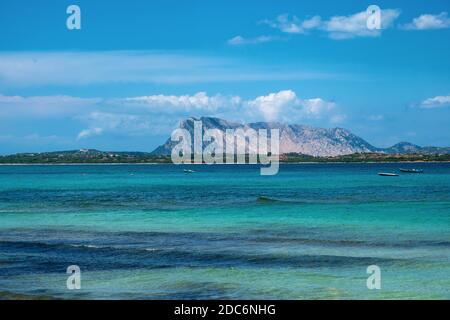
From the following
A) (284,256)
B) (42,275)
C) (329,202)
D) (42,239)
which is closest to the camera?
(42,275)

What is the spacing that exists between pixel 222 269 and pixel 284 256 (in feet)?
12.4

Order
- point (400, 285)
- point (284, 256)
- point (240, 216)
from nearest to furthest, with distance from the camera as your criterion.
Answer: point (400, 285)
point (284, 256)
point (240, 216)

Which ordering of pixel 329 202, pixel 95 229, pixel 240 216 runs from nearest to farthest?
1. pixel 95 229
2. pixel 240 216
3. pixel 329 202

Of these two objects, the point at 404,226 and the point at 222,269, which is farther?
the point at 404,226

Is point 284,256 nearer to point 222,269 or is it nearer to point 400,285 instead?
point 222,269

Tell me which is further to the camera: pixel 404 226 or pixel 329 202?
pixel 329 202

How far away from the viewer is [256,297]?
19.5 meters

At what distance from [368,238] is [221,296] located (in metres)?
14.5

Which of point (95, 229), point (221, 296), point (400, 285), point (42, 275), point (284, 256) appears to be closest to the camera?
point (221, 296)

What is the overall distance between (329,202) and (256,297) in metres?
39.5

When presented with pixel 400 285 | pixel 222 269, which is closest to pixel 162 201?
pixel 222 269

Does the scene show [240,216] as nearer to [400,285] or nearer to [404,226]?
[404,226]

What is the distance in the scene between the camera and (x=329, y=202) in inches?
2286

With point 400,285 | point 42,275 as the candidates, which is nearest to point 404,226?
point 400,285
